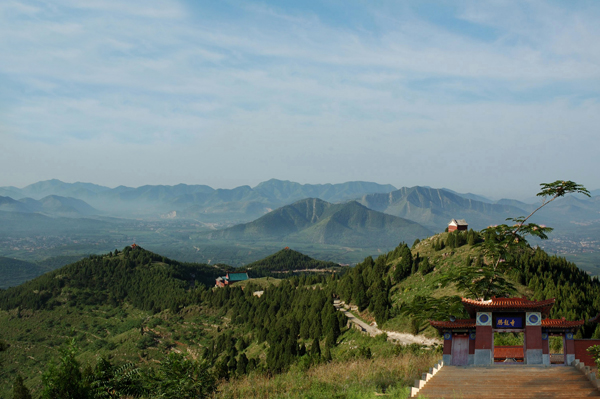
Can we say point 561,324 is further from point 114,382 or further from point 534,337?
point 114,382

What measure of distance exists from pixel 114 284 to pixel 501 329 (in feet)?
368

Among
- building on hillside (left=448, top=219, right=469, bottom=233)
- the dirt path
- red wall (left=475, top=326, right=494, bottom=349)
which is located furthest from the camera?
building on hillside (left=448, top=219, right=469, bottom=233)

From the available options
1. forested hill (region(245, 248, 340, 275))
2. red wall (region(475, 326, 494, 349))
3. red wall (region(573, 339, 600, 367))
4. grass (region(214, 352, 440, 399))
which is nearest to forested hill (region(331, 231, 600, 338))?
grass (region(214, 352, 440, 399))

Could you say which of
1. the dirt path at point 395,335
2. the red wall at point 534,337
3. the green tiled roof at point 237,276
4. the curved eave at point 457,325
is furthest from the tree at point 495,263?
the green tiled roof at point 237,276

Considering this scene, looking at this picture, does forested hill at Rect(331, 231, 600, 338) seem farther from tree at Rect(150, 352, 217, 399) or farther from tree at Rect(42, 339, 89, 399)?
tree at Rect(42, 339, 89, 399)

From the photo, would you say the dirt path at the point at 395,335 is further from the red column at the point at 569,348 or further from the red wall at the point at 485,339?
the red wall at the point at 485,339

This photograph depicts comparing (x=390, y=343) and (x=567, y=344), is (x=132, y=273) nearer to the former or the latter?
(x=390, y=343)

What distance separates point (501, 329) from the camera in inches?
640

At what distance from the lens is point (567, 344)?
1634cm

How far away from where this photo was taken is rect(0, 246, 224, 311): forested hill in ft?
317

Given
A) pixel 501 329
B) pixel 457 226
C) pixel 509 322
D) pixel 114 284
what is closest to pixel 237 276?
pixel 114 284

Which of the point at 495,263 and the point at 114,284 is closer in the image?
the point at 495,263

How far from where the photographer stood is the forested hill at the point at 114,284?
96750 millimetres

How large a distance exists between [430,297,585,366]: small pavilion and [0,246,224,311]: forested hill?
7611 centimetres
